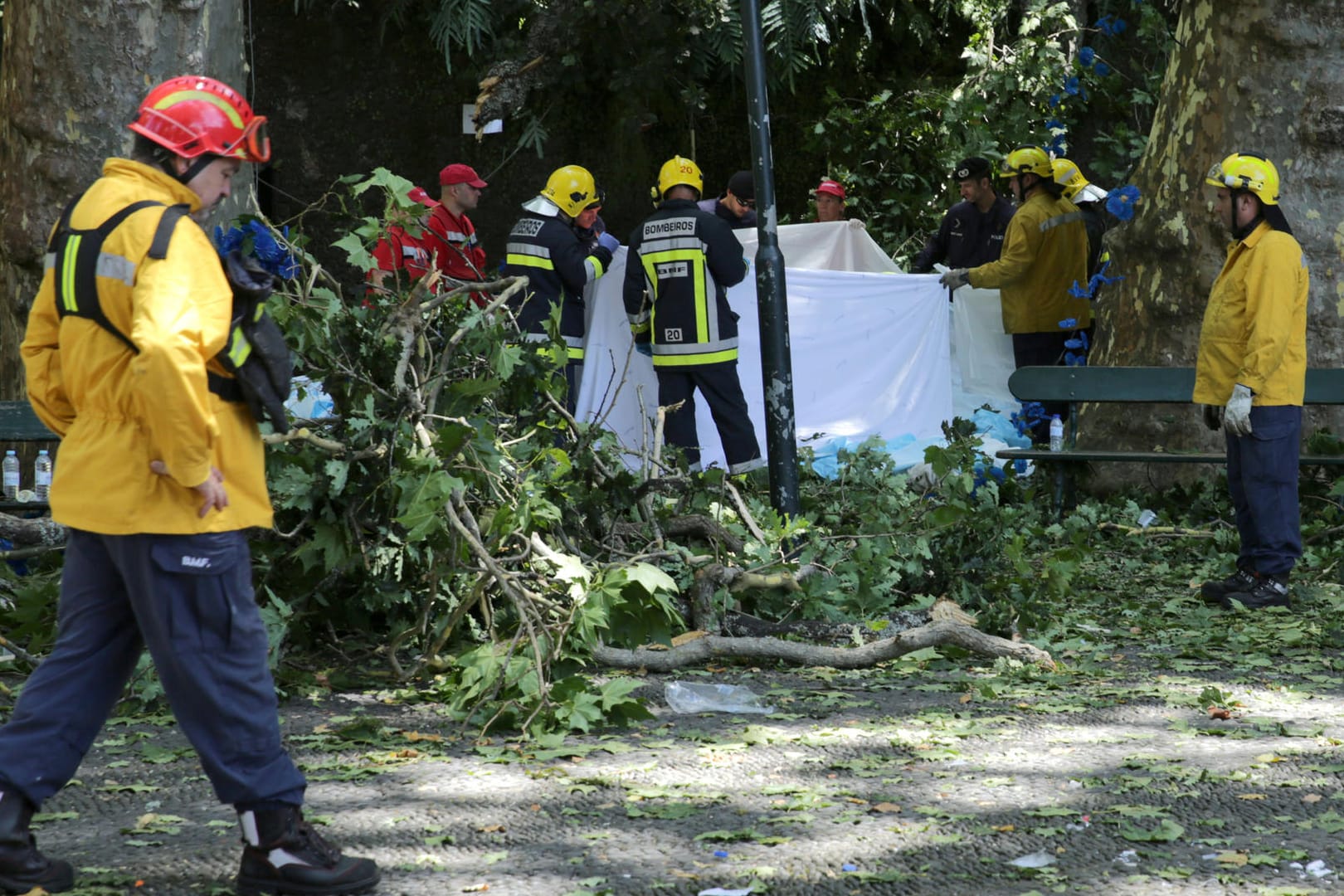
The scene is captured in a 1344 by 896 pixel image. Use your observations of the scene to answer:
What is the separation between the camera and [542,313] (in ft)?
32.0

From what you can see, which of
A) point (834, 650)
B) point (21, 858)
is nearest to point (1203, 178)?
point (834, 650)

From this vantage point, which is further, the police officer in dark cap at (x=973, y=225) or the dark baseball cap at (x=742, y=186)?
the police officer in dark cap at (x=973, y=225)

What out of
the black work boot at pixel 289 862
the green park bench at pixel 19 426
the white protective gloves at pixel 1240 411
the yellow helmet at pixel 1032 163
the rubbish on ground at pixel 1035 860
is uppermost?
the yellow helmet at pixel 1032 163

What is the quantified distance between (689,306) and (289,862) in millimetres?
6203

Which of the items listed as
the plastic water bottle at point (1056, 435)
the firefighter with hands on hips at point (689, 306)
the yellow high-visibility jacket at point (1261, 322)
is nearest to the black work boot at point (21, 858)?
the yellow high-visibility jacket at point (1261, 322)

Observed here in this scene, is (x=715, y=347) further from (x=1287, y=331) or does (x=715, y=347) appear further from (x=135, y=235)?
(x=135, y=235)

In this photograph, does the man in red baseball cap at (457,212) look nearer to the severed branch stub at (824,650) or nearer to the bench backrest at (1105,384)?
the bench backrest at (1105,384)

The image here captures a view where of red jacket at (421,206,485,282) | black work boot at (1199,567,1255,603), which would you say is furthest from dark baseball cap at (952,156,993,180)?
black work boot at (1199,567,1255,603)

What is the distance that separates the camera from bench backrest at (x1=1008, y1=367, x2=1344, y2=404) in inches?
351

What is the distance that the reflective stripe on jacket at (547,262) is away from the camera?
374 inches

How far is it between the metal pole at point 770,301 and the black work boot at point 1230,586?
1.90 m

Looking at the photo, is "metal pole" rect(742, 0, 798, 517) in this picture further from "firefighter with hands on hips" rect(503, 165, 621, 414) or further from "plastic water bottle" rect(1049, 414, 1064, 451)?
"plastic water bottle" rect(1049, 414, 1064, 451)

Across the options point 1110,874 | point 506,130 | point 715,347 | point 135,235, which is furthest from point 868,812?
point 506,130

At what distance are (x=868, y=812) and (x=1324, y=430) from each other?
19.0 ft
